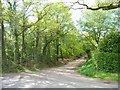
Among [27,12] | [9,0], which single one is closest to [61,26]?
[27,12]

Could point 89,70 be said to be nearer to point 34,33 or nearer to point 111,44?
point 111,44

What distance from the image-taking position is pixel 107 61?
13.6 meters

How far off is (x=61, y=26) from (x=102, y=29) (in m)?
5.46

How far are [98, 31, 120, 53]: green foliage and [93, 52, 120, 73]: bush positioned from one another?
65cm

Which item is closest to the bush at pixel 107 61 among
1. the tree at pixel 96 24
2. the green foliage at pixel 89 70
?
the green foliage at pixel 89 70

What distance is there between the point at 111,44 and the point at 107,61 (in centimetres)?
135

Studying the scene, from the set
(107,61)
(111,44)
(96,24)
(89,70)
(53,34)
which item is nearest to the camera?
(107,61)

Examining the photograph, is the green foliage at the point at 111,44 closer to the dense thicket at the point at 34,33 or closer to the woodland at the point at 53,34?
the woodland at the point at 53,34

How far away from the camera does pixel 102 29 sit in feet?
91.3

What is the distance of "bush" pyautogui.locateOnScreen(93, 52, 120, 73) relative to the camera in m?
13.2

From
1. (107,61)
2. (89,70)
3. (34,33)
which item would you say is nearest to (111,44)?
(107,61)

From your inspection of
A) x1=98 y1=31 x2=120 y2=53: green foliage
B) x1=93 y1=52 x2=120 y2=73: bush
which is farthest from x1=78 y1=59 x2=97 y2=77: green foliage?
x1=98 y1=31 x2=120 y2=53: green foliage

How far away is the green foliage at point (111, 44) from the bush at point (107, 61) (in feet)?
2.12

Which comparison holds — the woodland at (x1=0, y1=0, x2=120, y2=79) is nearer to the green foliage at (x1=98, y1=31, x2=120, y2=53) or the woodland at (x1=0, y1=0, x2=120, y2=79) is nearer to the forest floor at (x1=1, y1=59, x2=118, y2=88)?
the green foliage at (x1=98, y1=31, x2=120, y2=53)
